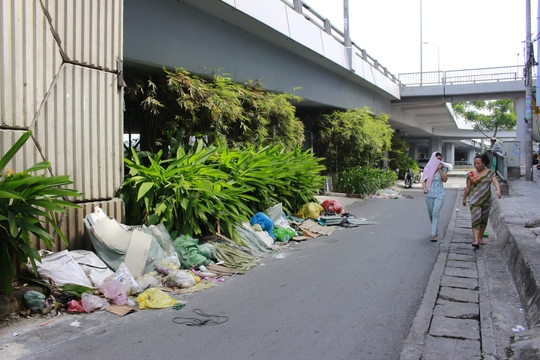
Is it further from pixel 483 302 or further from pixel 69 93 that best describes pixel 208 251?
pixel 483 302

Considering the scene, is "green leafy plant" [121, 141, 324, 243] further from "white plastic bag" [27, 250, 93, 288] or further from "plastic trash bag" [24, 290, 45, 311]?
"plastic trash bag" [24, 290, 45, 311]

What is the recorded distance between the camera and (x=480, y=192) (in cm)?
816

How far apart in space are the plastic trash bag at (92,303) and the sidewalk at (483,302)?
127 inches

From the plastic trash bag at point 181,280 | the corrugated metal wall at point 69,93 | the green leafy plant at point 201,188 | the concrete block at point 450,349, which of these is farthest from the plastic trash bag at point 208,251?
the concrete block at point 450,349

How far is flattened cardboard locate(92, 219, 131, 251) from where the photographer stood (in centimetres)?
603

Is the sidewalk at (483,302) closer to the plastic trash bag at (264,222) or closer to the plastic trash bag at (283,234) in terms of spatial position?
the plastic trash bag at (283,234)

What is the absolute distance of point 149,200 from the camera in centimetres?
716

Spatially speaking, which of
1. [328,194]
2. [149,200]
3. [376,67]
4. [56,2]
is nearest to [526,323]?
[149,200]

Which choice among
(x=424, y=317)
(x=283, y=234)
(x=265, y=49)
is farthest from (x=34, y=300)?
(x=265, y=49)

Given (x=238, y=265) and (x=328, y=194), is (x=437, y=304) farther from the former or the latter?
(x=328, y=194)

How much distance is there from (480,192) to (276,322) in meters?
5.12

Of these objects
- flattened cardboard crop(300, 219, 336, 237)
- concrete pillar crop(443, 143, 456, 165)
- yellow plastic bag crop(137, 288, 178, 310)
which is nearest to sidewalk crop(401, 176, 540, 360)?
flattened cardboard crop(300, 219, 336, 237)

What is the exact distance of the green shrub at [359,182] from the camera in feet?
60.5

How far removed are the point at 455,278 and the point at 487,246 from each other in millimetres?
2509
